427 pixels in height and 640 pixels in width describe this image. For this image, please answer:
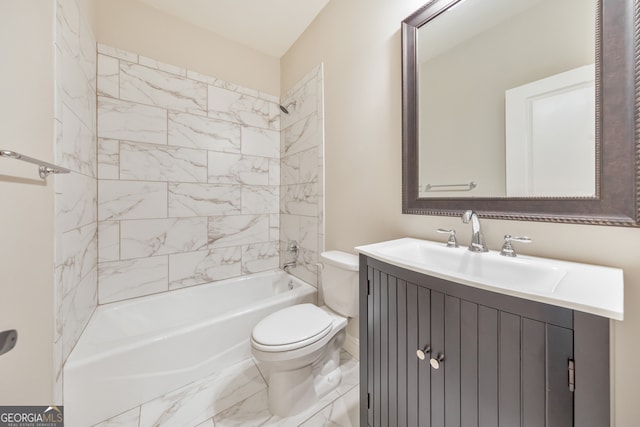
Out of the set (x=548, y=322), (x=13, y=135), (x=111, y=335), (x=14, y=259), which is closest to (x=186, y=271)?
(x=111, y=335)

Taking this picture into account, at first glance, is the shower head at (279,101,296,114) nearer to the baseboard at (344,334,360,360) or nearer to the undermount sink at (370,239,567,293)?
the undermount sink at (370,239,567,293)

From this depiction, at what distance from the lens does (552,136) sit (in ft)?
2.77

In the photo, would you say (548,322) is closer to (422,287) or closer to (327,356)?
(422,287)

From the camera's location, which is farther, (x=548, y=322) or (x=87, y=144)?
(x=87, y=144)

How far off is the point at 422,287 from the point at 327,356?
1.05 metres

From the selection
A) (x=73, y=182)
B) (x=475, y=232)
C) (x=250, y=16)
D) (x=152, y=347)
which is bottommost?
(x=152, y=347)

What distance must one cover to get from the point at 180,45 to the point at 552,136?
2579mm

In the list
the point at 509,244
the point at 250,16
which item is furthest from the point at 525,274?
the point at 250,16

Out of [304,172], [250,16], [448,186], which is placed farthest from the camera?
[304,172]

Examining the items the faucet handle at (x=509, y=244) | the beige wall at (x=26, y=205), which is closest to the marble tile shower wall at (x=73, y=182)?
the beige wall at (x=26, y=205)

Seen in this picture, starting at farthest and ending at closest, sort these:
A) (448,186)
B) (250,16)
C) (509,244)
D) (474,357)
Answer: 1. (250,16)
2. (448,186)
3. (509,244)
4. (474,357)

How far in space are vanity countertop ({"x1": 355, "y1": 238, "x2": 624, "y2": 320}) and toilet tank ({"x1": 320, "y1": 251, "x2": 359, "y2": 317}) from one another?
1.27 feet

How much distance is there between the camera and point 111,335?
1.56 m

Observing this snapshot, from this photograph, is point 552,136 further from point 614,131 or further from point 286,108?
point 286,108
